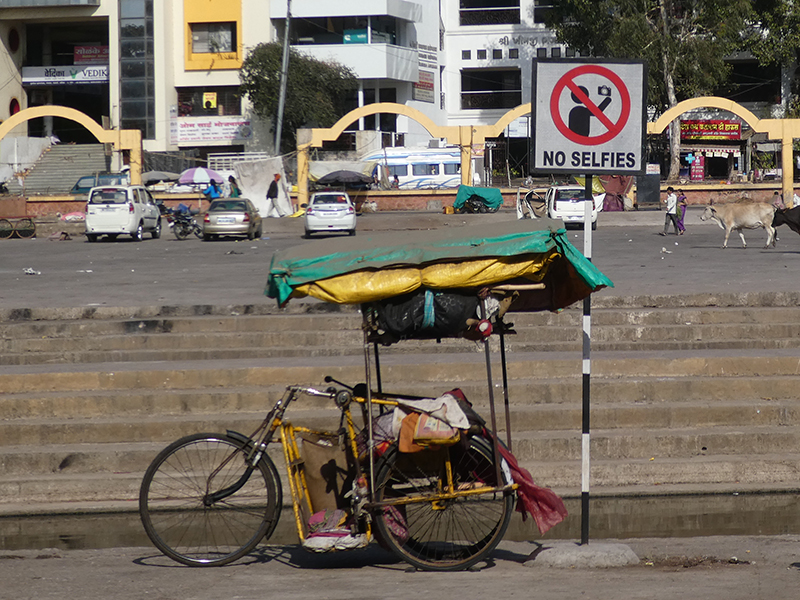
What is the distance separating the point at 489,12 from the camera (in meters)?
63.0

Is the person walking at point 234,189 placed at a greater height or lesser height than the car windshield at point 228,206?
greater

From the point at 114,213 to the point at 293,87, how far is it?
866 inches

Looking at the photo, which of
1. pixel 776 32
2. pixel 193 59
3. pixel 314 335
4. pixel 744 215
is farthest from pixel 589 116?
pixel 193 59

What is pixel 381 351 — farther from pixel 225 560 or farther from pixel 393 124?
pixel 393 124

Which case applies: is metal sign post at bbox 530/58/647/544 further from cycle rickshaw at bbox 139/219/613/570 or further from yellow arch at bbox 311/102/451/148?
yellow arch at bbox 311/102/451/148

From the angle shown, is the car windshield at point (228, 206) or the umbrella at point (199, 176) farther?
the umbrella at point (199, 176)

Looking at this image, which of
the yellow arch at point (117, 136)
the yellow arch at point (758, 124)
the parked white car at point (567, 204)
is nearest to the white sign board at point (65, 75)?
the yellow arch at point (117, 136)

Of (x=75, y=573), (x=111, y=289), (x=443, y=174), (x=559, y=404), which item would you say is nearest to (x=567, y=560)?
(x=75, y=573)

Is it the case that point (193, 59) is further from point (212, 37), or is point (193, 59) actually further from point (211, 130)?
point (211, 130)

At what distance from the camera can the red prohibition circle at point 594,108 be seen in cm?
586

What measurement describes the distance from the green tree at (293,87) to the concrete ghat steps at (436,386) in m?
40.1

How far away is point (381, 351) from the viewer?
11.1 m

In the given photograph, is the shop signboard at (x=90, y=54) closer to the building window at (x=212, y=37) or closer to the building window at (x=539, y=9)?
the building window at (x=212, y=37)

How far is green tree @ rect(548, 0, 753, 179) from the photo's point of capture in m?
47.5
